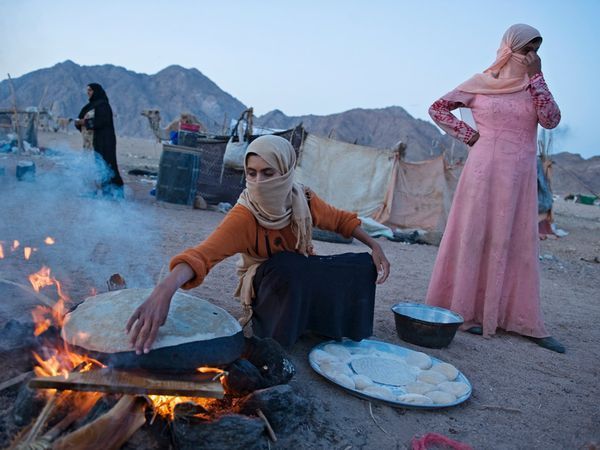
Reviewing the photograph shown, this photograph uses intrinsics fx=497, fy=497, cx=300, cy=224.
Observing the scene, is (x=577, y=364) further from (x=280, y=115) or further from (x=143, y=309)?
(x=280, y=115)

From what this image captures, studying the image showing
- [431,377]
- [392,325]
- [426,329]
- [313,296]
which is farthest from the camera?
[392,325]

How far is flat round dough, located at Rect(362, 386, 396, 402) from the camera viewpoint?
2.44 m

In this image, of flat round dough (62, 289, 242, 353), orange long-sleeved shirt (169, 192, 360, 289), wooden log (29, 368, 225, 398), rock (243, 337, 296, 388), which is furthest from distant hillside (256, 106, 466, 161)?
wooden log (29, 368, 225, 398)

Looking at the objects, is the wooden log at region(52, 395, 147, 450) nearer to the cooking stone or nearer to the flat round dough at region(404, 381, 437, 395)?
the cooking stone

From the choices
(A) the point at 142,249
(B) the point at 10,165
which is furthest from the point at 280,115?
(A) the point at 142,249

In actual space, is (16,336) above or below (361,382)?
above

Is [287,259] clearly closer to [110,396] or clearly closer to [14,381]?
[110,396]

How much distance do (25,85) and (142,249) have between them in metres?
89.2

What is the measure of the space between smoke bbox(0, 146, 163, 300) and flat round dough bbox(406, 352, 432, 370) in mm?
1960

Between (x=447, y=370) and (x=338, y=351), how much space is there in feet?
2.06

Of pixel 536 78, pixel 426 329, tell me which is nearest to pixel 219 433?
pixel 426 329

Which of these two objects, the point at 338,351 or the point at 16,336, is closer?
the point at 16,336

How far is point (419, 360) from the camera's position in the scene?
2.93m

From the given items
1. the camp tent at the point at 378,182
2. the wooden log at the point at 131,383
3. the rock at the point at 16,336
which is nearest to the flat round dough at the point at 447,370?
the wooden log at the point at 131,383
